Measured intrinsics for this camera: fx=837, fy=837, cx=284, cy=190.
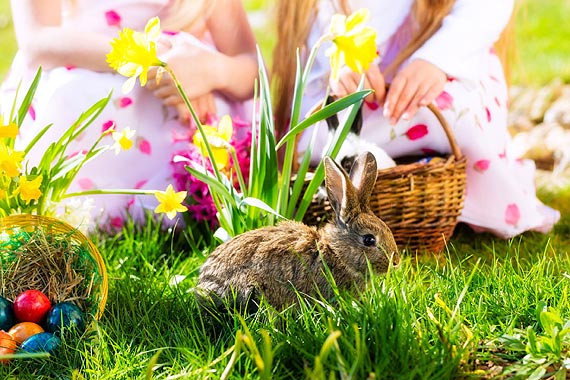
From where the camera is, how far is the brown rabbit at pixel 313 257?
1.96m

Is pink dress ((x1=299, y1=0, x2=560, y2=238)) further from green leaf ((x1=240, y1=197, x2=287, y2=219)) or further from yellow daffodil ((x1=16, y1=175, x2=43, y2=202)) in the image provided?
yellow daffodil ((x1=16, y1=175, x2=43, y2=202))

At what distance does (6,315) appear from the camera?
202cm

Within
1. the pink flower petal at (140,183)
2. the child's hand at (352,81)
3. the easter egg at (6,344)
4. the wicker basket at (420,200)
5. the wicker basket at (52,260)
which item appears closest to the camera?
the easter egg at (6,344)

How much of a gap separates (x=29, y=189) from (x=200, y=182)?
32.0 inches

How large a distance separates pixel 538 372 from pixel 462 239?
4.52ft

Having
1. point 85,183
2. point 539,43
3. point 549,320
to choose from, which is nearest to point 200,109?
point 85,183

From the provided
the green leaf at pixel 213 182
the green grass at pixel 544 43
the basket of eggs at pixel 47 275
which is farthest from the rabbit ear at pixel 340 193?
the green grass at pixel 544 43

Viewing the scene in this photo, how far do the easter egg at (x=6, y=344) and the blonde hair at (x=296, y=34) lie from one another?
1502mm

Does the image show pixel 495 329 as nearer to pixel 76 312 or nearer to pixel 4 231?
pixel 76 312

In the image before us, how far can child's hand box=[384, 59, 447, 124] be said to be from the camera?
109 inches

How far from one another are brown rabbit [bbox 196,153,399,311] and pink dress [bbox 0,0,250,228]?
991 mm

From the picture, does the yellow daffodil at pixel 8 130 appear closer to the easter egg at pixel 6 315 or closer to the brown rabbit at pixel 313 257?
the easter egg at pixel 6 315

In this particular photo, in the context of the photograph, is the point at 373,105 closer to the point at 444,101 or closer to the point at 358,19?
the point at 444,101

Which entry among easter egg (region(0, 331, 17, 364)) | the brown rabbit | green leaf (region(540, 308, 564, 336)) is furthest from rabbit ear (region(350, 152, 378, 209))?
easter egg (region(0, 331, 17, 364))
